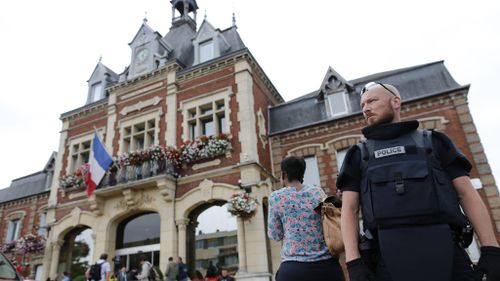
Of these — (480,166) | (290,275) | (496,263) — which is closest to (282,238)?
(290,275)

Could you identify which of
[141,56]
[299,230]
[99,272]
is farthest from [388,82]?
[299,230]

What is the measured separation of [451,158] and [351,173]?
0.54 m

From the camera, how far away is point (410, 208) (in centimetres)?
168

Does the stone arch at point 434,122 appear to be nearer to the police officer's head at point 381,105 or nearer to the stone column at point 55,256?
the police officer's head at point 381,105

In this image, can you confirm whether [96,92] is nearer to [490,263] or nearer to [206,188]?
[206,188]

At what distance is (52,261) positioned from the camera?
13.6m

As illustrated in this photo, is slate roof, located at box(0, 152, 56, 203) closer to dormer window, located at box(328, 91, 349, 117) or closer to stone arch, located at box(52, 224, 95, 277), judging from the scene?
stone arch, located at box(52, 224, 95, 277)

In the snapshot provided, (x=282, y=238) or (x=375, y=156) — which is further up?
(x=375, y=156)

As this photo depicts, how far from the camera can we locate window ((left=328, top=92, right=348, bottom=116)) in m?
13.4

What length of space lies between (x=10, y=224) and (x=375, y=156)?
954 inches

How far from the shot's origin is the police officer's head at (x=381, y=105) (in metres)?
2.07

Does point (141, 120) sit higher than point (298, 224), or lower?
higher

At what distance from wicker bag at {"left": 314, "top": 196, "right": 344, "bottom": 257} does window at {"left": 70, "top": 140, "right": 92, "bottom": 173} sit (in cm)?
1545

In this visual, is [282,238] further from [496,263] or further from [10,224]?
[10,224]
